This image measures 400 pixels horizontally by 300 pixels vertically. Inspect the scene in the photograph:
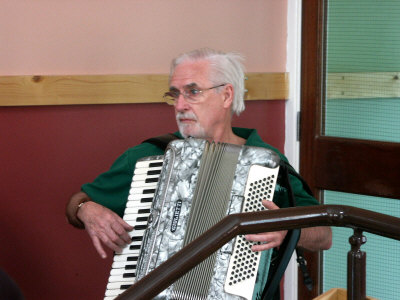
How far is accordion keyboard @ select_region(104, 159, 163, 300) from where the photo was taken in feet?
6.33

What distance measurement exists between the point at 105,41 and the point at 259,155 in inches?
41.1

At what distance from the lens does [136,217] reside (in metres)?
1.97

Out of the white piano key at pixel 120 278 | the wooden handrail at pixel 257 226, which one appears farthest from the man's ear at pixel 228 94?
the wooden handrail at pixel 257 226

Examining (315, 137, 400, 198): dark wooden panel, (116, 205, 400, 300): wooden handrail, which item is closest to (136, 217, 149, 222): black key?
(116, 205, 400, 300): wooden handrail

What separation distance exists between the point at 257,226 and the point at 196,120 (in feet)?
3.55

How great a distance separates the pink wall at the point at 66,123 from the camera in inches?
97.7

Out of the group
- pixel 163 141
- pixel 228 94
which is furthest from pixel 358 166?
pixel 163 141

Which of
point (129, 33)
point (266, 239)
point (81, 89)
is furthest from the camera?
point (129, 33)

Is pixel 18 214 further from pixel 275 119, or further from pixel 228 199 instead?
pixel 275 119

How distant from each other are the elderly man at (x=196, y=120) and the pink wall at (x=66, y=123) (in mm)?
357

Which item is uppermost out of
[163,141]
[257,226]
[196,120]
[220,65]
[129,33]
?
[129,33]

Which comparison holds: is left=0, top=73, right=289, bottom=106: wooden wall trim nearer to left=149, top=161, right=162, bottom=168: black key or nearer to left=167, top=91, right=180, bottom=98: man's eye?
left=167, top=91, right=180, bottom=98: man's eye

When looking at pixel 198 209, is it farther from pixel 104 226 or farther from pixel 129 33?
pixel 129 33

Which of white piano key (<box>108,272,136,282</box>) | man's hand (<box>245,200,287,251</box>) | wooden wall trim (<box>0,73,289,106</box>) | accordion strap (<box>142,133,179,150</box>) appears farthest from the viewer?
wooden wall trim (<box>0,73,289,106</box>)
